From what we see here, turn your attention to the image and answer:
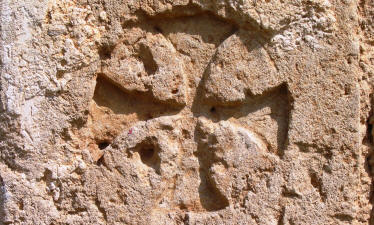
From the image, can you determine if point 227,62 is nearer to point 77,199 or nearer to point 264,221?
point 264,221

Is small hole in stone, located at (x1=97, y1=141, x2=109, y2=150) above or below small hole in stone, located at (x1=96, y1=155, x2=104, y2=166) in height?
above

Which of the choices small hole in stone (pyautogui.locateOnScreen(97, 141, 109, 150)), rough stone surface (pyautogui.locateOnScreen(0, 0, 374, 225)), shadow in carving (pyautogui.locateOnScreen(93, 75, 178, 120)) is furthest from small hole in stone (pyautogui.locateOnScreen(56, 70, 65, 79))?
small hole in stone (pyautogui.locateOnScreen(97, 141, 109, 150))

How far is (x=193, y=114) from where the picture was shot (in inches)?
72.5

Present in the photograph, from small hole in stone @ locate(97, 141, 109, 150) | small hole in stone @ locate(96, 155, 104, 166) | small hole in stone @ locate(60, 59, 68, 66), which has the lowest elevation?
small hole in stone @ locate(96, 155, 104, 166)

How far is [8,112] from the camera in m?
1.80

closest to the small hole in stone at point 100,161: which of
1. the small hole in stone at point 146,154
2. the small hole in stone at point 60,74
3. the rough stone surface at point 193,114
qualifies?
the rough stone surface at point 193,114

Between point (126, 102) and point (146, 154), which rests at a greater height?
point (126, 102)

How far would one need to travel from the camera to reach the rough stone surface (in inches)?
70.1

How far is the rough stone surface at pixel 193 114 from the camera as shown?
178cm

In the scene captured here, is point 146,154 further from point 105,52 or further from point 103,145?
point 105,52

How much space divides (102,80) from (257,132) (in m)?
0.49

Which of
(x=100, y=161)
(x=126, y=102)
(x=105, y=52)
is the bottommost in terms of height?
(x=100, y=161)

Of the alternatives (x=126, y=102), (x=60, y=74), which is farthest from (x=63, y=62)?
(x=126, y=102)

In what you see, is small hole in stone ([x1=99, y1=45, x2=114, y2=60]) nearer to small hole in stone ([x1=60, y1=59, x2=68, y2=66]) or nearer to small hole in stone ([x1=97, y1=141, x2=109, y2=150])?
small hole in stone ([x1=60, y1=59, x2=68, y2=66])
